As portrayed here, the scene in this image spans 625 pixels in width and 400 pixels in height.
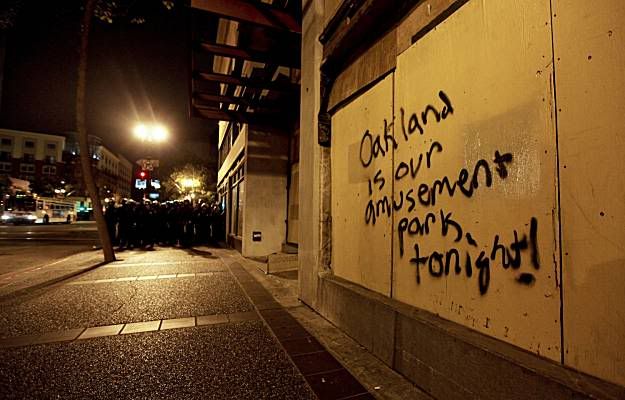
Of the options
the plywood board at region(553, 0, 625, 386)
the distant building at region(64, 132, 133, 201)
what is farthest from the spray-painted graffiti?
the distant building at region(64, 132, 133, 201)

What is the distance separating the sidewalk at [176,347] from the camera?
2338 millimetres

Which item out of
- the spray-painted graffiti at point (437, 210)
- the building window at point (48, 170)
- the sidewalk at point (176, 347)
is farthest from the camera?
the building window at point (48, 170)

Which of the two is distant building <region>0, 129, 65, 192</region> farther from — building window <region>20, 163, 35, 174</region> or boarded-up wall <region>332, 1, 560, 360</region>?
boarded-up wall <region>332, 1, 560, 360</region>

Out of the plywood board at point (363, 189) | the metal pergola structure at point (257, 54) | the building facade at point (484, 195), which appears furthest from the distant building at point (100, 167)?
the building facade at point (484, 195)

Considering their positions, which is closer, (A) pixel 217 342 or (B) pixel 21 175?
(A) pixel 217 342

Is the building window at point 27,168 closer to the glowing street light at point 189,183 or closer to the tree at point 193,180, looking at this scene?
the tree at point 193,180

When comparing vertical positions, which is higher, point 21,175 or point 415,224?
point 21,175

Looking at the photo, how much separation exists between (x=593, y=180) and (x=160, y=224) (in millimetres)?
13502

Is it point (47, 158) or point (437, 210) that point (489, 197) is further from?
point (47, 158)

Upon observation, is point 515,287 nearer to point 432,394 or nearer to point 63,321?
point 432,394

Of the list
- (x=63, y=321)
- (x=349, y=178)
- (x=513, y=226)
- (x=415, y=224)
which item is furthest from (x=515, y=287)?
(x=63, y=321)

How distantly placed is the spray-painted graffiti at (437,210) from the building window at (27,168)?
78.6m

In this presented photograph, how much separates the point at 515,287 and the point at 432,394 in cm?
105

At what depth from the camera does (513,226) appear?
1921 mm
